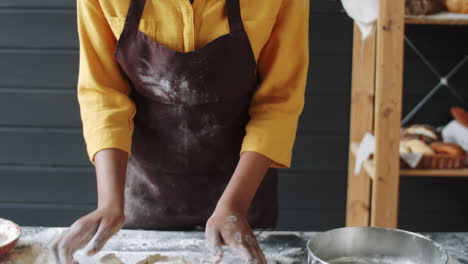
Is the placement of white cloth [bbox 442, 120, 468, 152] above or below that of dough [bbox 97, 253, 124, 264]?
above

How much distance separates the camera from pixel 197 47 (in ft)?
3.71

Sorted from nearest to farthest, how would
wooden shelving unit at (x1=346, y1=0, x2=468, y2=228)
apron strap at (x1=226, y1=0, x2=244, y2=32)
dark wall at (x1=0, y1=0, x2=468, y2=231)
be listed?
apron strap at (x1=226, y1=0, x2=244, y2=32) → wooden shelving unit at (x1=346, y1=0, x2=468, y2=228) → dark wall at (x1=0, y1=0, x2=468, y2=231)

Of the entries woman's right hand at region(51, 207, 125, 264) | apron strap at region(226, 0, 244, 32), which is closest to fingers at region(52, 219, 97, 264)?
woman's right hand at region(51, 207, 125, 264)

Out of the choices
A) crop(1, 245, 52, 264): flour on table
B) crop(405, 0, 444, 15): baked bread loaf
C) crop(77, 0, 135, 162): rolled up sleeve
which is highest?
crop(405, 0, 444, 15): baked bread loaf

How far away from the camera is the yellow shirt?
1.10 metres

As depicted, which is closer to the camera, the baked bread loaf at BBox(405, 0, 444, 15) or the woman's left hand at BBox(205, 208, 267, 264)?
the woman's left hand at BBox(205, 208, 267, 264)

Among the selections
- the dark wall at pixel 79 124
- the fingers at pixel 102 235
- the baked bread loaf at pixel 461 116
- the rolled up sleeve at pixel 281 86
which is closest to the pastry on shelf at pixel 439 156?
the baked bread loaf at pixel 461 116

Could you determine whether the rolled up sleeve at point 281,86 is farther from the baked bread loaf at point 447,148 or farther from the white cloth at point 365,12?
the baked bread loaf at point 447,148

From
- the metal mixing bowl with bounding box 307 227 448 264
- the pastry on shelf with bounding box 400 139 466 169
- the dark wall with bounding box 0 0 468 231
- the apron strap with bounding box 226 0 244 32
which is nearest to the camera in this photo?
the metal mixing bowl with bounding box 307 227 448 264

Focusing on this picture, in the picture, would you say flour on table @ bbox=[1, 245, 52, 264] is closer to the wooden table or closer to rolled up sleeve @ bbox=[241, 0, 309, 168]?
the wooden table

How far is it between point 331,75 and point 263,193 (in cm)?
82

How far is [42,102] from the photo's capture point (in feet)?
6.86

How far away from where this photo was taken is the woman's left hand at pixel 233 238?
2.89ft

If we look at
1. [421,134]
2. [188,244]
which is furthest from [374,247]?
[421,134]
